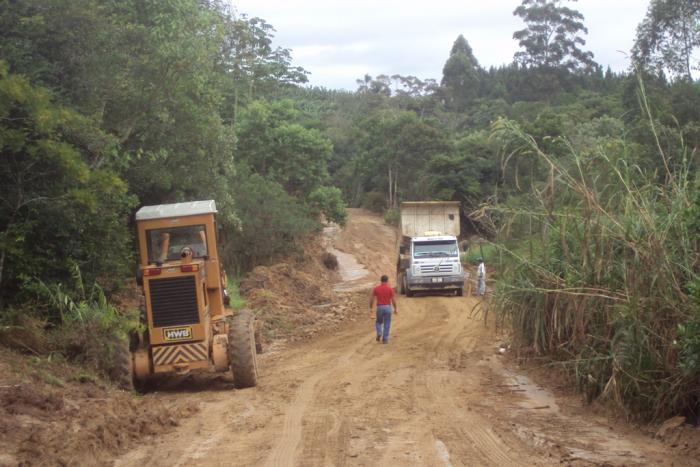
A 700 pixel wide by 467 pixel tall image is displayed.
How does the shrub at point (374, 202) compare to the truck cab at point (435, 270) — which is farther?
the shrub at point (374, 202)

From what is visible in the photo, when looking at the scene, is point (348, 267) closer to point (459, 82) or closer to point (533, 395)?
point (533, 395)

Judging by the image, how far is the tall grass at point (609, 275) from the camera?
9727 mm

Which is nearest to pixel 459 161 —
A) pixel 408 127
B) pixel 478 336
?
pixel 408 127

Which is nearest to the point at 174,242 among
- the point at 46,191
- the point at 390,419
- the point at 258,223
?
the point at 46,191

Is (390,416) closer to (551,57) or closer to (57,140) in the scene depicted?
(57,140)

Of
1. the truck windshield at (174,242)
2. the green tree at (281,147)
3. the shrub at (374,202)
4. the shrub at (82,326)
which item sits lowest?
the shrub at (82,326)

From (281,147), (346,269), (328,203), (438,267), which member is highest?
(281,147)

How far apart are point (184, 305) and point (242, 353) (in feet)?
3.74

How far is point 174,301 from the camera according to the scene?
12.5m

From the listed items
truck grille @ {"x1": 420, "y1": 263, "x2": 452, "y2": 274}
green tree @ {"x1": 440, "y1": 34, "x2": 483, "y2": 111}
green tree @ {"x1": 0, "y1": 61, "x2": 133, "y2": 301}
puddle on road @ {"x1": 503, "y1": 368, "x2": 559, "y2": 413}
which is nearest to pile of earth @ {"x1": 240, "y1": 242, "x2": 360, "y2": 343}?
truck grille @ {"x1": 420, "y1": 263, "x2": 452, "y2": 274}

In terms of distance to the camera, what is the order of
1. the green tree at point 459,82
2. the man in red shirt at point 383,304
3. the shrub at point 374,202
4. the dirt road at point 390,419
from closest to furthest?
the dirt road at point 390,419 < the man in red shirt at point 383,304 < the shrub at point 374,202 < the green tree at point 459,82

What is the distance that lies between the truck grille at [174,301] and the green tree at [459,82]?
73.0m

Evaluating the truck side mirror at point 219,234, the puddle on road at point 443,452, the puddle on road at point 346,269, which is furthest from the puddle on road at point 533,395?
the puddle on road at point 346,269

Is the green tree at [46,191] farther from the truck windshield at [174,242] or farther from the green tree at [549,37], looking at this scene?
the green tree at [549,37]
